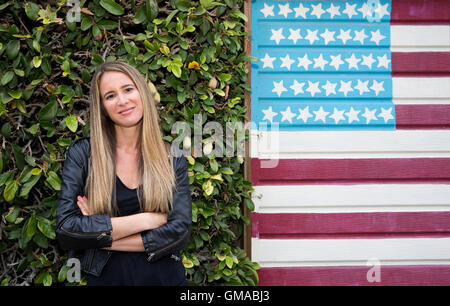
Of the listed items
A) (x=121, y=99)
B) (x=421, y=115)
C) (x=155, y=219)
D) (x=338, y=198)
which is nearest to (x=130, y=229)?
(x=155, y=219)

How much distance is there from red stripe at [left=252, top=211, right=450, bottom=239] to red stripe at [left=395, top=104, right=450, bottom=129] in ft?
2.35

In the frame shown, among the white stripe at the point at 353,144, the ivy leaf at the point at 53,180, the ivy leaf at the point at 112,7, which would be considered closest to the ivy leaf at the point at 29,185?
the ivy leaf at the point at 53,180

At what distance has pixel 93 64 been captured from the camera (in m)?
2.02

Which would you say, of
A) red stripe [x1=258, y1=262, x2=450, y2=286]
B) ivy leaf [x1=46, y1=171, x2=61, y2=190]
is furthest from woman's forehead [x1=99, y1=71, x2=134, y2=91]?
red stripe [x1=258, y1=262, x2=450, y2=286]

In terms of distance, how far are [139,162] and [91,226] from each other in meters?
0.39

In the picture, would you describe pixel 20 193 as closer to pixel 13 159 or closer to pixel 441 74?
pixel 13 159

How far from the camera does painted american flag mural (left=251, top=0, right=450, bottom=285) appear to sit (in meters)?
2.56

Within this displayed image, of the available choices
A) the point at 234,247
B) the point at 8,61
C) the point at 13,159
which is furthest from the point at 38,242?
the point at 234,247

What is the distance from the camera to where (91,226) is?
58.6 inches

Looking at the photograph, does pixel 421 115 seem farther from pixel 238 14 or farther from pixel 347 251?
pixel 238 14

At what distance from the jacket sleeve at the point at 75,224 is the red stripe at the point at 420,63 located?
2443mm

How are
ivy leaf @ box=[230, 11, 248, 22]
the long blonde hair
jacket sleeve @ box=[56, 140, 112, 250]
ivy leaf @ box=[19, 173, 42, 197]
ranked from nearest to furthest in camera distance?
jacket sleeve @ box=[56, 140, 112, 250]
the long blonde hair
ivy leaf @ box=[19, 173, 42, 197]
ivy leaf @ box=[230, 11, 248, 22]

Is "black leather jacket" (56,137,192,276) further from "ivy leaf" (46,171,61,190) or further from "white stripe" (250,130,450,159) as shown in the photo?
"white stripe" (250,130,450,159)

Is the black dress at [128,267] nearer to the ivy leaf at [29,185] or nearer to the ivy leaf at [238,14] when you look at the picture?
the ivy leaf at [29,185]
